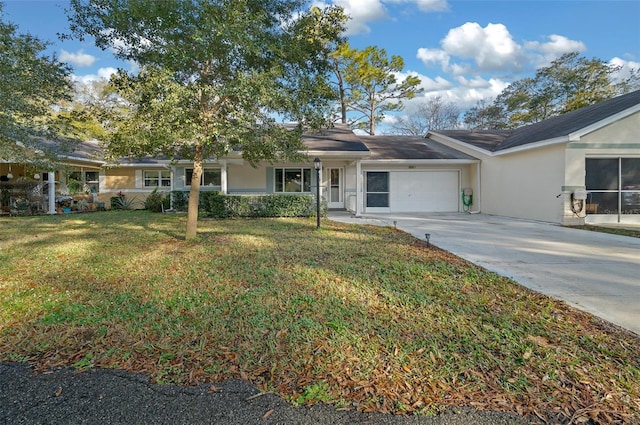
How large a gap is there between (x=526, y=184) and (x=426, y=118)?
21.9 metres

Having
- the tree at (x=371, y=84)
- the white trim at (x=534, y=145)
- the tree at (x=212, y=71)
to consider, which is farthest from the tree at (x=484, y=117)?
the tree at (x=212, y=71)

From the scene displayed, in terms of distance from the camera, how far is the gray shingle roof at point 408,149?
15.0 meters

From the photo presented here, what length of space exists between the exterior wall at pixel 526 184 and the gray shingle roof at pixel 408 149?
1.79 meters

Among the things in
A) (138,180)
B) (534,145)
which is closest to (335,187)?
(534,145)

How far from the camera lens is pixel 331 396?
2.11m

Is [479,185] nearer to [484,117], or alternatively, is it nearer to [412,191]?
[412,191]

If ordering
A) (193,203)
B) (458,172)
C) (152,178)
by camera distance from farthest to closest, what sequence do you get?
(152,178)
(458,172)
(193,203)

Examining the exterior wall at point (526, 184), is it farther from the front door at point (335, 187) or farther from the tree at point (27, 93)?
the tree at point (27, 93)

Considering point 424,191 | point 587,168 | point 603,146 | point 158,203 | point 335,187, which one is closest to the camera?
point 603,146

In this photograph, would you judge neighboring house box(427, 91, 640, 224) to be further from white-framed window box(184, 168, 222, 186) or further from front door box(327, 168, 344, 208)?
white-framed window box(184, 168, 222, 186)

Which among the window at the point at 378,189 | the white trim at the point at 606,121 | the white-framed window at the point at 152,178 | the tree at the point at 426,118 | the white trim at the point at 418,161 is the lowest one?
the window at the point at 378,189

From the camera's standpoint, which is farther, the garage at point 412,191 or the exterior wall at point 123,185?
the exterior wall at point 123,185

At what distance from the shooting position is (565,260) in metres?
5.62

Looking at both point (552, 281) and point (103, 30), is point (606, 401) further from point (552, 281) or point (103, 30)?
point (103, 30)
